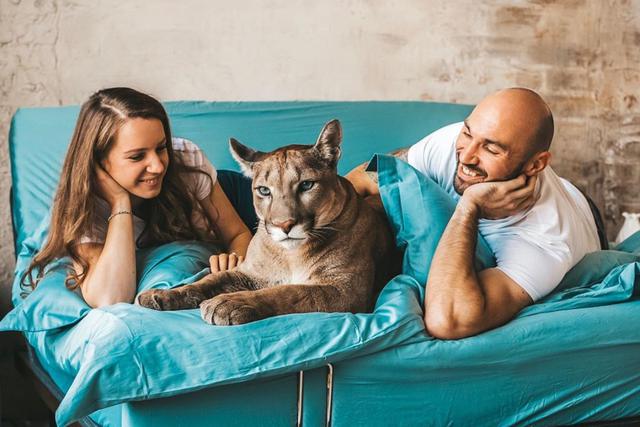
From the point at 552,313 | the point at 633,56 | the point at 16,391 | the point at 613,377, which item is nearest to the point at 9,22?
the point at 16,391

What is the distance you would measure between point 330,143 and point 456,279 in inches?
20.3

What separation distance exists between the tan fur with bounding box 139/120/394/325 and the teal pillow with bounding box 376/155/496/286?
86 mm

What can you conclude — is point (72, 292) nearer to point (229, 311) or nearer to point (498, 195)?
point (229, 311)

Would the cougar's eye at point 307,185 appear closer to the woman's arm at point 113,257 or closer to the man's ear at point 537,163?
the woman's arm at point 113,257

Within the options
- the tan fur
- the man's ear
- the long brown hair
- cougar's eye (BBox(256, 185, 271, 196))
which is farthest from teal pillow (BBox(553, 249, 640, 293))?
the long brown hair

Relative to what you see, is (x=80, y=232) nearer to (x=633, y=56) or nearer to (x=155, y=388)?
(x=155, y=388)

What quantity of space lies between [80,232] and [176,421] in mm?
838

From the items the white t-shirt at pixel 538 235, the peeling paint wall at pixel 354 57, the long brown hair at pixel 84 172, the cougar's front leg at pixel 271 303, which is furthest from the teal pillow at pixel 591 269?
the peeling paint wall at pixel 354 57

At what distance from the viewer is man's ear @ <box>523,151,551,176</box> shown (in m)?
2.34

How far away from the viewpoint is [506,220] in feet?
7.81

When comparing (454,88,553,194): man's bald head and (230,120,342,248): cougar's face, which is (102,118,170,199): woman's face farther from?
(454,88,553,194): man's bald head

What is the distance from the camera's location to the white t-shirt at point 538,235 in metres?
2.26

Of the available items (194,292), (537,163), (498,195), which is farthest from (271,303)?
(537,163)

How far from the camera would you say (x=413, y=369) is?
1988mm
